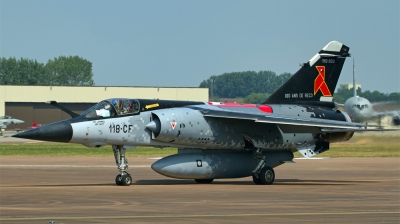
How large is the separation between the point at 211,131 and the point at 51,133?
482cm

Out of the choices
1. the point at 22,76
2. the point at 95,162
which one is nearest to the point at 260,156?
the point at 95,162

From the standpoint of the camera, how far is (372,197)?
54.2 feet

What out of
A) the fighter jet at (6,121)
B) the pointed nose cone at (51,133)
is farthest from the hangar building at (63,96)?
the pointed nose cone at (51,133)

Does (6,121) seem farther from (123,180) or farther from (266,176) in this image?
(266,176)

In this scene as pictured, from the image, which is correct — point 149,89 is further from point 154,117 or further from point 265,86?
point 265,86

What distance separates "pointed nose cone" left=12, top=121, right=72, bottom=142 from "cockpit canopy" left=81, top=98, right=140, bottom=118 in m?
0.81

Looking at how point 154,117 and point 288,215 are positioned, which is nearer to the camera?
point 288,215

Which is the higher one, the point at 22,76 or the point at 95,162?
the point at 22,76

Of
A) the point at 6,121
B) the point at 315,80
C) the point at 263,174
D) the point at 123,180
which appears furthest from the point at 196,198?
the point at 6,121

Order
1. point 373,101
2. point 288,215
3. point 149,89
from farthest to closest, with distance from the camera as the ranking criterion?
point 149,89 → point 373,101 → point 288,215

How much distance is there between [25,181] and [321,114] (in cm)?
959

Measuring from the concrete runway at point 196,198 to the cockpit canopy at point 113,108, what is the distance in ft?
6.56

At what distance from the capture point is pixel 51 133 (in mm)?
18062

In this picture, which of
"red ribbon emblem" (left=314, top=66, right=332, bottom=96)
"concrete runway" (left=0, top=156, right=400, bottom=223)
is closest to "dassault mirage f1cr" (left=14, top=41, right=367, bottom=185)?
"red ribbon emblem" (left=314, top=66, right=332, bottom=96)
